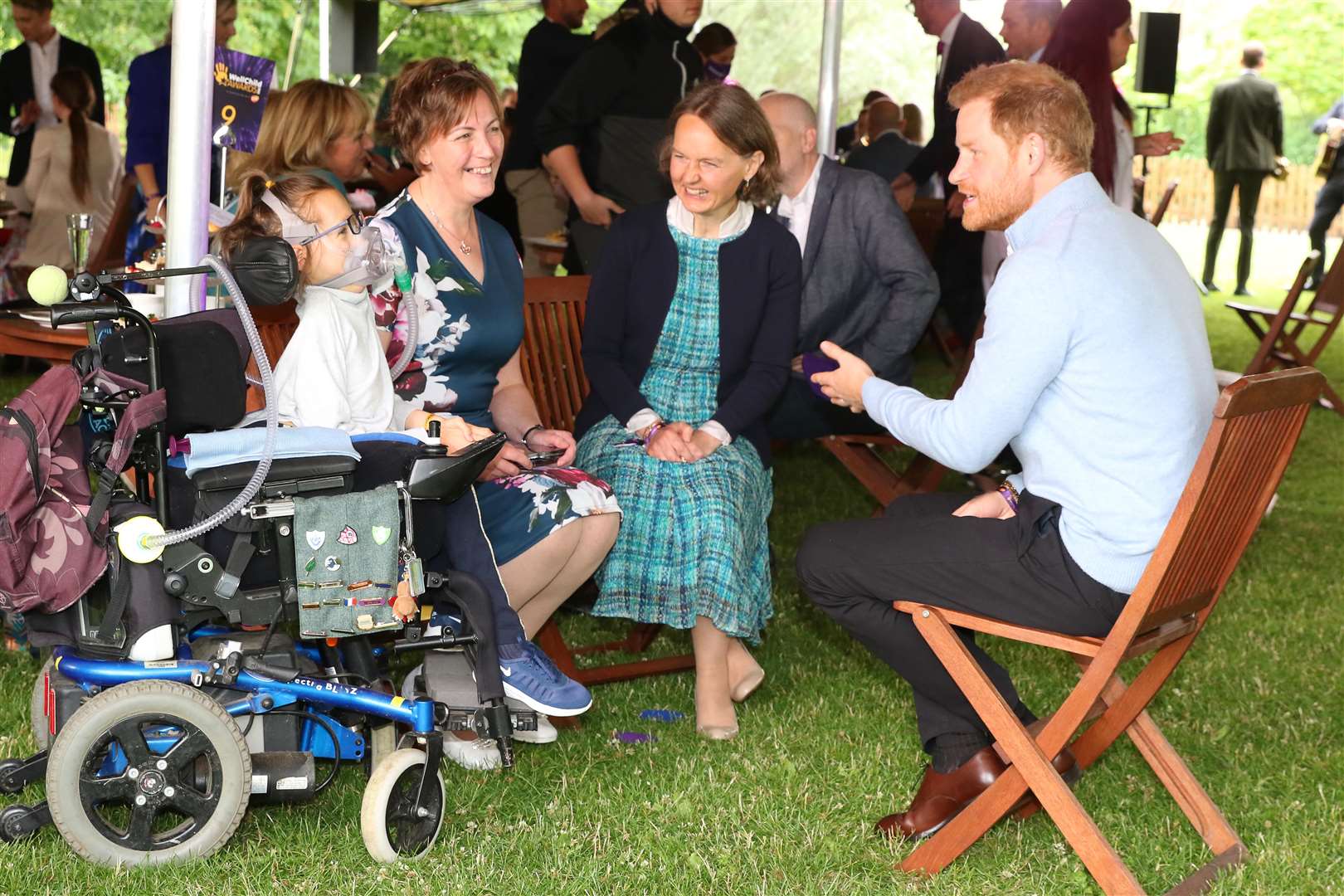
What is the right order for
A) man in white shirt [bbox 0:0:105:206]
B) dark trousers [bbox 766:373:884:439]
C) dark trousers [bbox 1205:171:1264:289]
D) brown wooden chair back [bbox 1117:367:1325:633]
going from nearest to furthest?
brown wooden chair back [bbox 1117:367:1325:633]
dark trousers [bbox 766:373:884:439]
man in white shirt [bbox 0:0:105:206]
dark trousers [bbox 1205:171:1264:289]

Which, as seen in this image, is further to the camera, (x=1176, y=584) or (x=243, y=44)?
(x=243, y=44)

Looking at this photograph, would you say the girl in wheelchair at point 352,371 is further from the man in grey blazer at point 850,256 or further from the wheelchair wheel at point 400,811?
the man in grey blazer at point 850,256

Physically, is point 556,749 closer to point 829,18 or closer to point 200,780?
point 200,780

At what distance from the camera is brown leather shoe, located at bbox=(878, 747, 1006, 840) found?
286cm

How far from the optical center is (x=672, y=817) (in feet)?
9.68

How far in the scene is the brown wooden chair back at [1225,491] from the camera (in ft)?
7.66

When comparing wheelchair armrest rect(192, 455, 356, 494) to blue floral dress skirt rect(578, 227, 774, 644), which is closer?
wheelchair armrest rect(192, 455, 356, 494)

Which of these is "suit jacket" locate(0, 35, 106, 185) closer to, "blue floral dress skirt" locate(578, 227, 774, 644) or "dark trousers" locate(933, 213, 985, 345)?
"dark trousers" locate(933, 213, 985, 345)

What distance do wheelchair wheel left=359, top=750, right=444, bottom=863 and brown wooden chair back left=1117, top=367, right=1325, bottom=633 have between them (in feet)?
4.17

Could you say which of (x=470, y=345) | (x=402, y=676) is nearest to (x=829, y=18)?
(x=470, y=345)

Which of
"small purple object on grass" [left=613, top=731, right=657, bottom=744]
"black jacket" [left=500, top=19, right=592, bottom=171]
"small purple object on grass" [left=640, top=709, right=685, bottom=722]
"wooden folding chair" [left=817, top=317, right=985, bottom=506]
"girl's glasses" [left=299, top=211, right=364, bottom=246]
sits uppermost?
"black jacket" [left=500, top=19, right=592, bottom=171]

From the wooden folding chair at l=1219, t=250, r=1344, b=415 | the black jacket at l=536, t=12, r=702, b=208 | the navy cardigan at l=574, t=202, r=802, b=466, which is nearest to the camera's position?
the navy cardigan at l=574, t=202, r=802, b=466

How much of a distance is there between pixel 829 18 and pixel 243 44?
14.8m

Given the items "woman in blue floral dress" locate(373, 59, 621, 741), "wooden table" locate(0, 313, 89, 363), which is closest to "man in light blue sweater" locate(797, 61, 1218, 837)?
"woman in blue floral dress" locate(373, 59, 621, 741)
